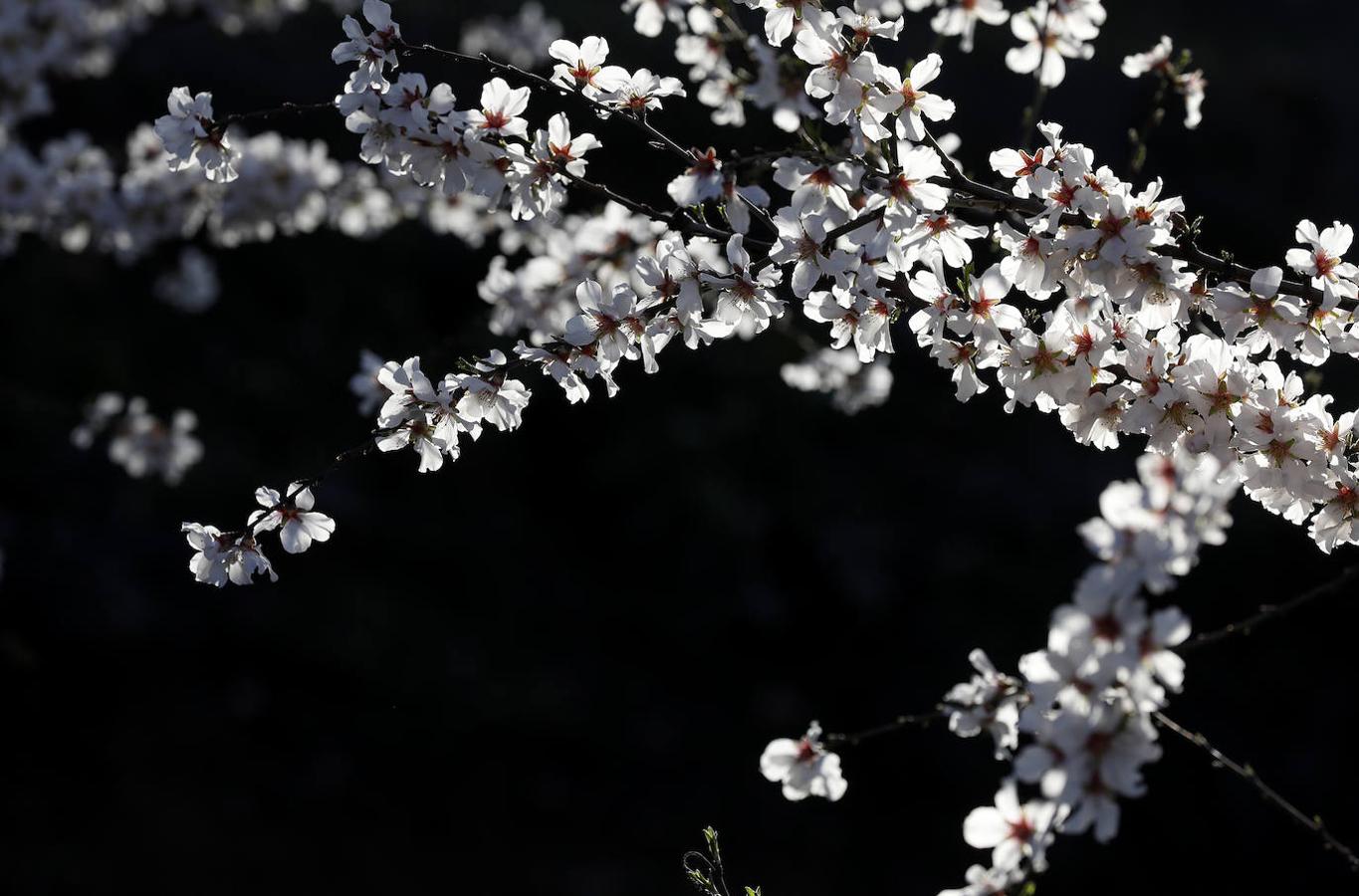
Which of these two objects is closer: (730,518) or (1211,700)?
(1211,700)

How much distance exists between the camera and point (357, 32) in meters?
Result: 1.80

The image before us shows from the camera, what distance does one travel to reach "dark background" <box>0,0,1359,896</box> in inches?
201

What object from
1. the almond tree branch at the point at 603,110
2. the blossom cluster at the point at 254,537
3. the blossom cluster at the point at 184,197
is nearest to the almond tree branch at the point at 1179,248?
the almond tree branch at the point at 603,110

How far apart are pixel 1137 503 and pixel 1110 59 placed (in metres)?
8.39

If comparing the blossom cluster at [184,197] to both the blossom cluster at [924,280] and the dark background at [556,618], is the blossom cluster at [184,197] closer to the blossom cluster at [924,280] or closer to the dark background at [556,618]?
the dark background at [556,618]

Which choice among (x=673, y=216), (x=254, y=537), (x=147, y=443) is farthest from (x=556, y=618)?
(x=673, y=216)

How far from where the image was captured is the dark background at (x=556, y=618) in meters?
5.10

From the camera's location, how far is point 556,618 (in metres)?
5.84

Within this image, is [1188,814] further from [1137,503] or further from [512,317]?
[1137,503]

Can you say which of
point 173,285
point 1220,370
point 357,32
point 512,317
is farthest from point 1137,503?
point 173,285

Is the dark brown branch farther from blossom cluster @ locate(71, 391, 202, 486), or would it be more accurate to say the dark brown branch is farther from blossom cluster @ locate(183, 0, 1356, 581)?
blossom cluster @ locate(71, 391, 202, 486)

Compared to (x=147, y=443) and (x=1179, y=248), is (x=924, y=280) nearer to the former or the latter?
(x=1179, y=248)

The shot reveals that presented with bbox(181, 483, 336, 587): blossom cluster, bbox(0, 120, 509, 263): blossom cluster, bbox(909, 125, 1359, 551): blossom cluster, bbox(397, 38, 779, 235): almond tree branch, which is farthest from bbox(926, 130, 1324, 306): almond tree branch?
bbox(0, 120, 509, 263): blossom cluster

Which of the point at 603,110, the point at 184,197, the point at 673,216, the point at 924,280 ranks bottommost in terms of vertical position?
the point at 924,280
